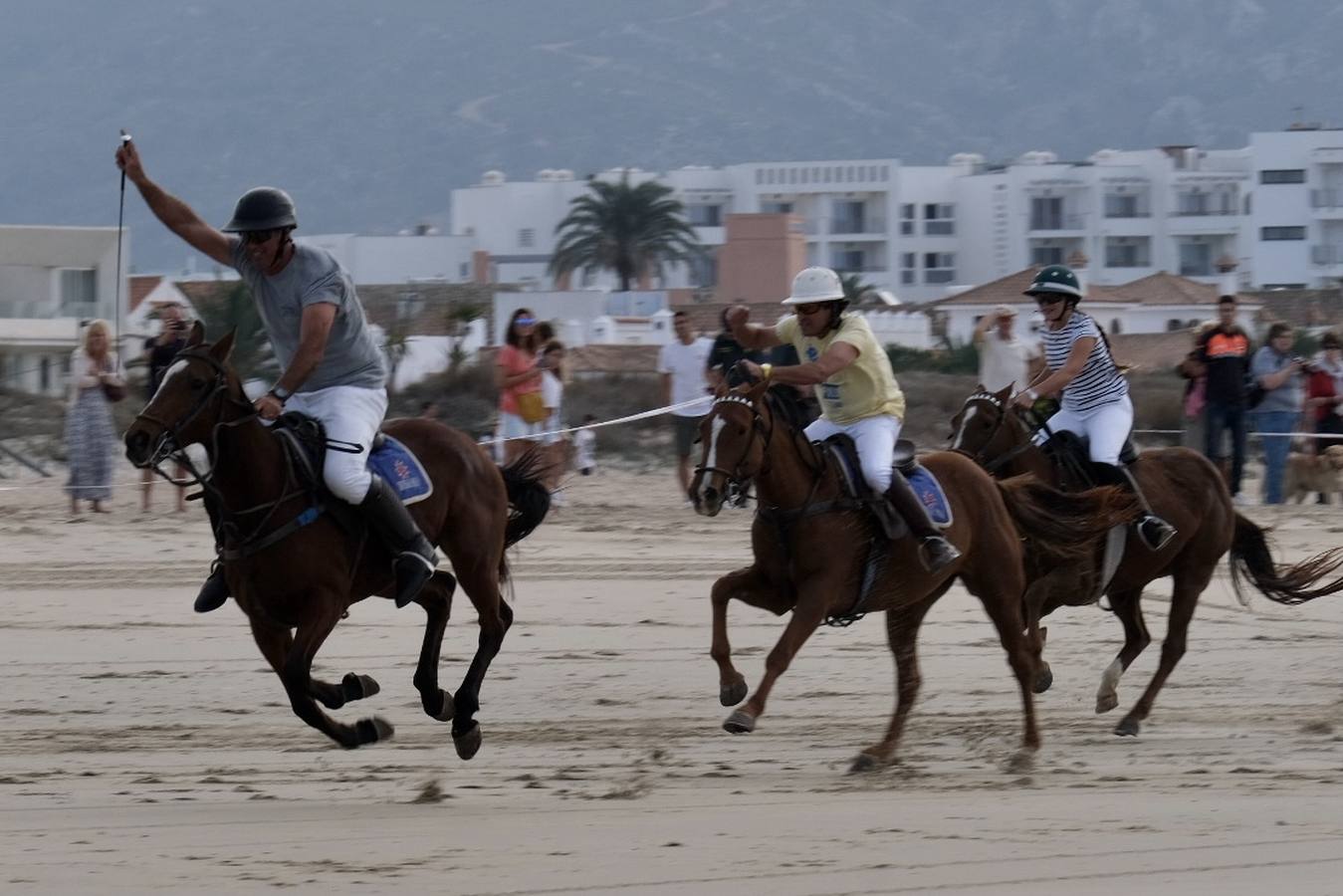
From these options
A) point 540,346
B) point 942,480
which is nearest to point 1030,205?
point 540,346

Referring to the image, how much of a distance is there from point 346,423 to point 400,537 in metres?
0.57

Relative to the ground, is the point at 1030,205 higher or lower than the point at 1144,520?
higher

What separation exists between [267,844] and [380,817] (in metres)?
0.64

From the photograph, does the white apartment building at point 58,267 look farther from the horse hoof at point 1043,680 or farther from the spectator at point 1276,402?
the horse hoof at point 1043,680

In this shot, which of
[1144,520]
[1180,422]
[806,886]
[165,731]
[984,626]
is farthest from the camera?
[1180,422]

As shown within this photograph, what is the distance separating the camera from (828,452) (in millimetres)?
9562

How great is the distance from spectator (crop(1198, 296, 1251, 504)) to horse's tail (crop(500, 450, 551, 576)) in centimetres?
1044

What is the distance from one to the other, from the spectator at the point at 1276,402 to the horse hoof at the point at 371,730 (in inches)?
526

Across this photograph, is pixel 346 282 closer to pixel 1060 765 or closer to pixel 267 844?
pixel 267 844

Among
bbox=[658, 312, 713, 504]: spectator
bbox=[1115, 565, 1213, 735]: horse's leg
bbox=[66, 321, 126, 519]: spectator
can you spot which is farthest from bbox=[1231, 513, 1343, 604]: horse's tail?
bbox=[66, 321, 126, 519]: spectator

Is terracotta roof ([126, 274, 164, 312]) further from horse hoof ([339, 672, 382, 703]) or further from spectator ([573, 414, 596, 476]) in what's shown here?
horse hoof ([339, 672, 382, 703])

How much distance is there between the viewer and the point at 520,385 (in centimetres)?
1792

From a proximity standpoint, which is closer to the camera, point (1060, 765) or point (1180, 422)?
point (1060, 765)

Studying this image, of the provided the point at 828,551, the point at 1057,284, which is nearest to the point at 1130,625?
the point at 1057,284
